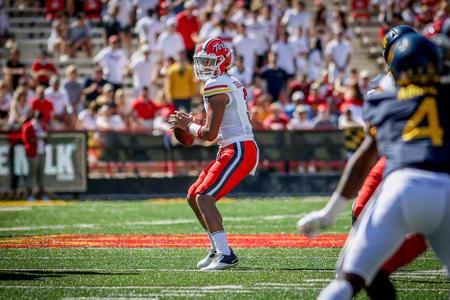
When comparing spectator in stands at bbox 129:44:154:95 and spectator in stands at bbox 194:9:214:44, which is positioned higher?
spectator in stands at bbox 194:9:214:44

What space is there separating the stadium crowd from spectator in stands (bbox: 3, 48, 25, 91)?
19mm

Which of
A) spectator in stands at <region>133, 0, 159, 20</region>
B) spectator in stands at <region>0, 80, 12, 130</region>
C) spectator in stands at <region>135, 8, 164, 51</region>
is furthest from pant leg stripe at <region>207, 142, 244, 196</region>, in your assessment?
spectator in stands at <region>133, 0, 159, 20</region>

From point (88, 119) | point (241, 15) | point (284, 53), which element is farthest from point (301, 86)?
point (88, 119)

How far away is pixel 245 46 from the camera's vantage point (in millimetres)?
19531

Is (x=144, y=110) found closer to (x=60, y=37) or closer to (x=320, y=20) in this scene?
(x=60, y=37)

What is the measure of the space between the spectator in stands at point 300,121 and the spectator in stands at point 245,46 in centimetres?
186

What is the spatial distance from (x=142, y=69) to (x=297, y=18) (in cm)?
335

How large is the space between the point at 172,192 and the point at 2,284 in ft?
32.1

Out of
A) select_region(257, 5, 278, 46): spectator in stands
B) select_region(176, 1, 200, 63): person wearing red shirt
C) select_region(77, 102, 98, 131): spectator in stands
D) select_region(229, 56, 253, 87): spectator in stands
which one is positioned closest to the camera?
select_region(77, 102, 98, 131): spectator in stands

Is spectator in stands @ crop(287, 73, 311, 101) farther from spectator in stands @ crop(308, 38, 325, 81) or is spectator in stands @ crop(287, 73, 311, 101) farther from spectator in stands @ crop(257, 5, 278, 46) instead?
spectator in stands @ crop(257, 5, 278, 46)

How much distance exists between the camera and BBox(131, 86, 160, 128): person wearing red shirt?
18.8 m

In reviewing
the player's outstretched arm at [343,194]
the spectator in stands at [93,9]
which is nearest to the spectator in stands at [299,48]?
the spectator in stands at [93,9]

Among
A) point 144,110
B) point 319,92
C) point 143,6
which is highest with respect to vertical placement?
point 143,6

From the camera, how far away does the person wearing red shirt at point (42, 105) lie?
713 inches
